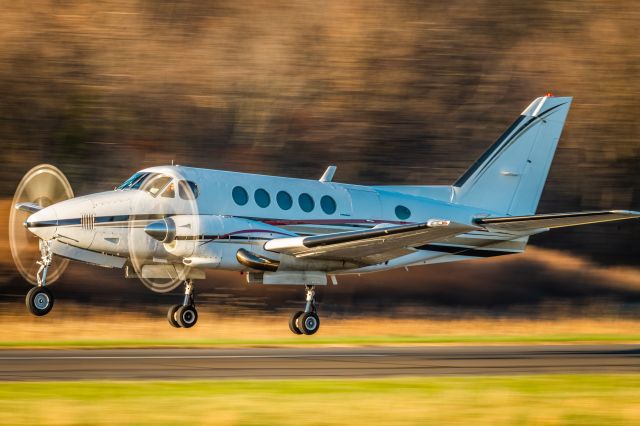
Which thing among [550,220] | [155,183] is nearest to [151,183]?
[155,183]

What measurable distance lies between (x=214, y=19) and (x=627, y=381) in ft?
88.0

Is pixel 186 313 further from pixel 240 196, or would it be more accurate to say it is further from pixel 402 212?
pixel 402 212

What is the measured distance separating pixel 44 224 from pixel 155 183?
228cm

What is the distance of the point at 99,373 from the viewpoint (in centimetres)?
1336

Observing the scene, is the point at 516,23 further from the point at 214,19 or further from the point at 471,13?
the point at 214,19

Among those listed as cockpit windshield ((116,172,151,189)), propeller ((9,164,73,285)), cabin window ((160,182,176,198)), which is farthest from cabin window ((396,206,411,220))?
propeller ((9,164,73,285))

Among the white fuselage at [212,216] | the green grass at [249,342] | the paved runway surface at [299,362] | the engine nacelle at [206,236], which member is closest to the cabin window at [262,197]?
the white fuselage at [212,216]

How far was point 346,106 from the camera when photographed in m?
35.4

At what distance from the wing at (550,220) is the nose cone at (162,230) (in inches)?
280

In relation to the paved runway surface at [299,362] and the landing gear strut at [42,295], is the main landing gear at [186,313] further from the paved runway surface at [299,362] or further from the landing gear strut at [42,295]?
the landing gear strut at [42,295]

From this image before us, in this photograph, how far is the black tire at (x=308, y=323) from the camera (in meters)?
19.9

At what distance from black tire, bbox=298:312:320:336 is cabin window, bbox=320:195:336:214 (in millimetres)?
2252

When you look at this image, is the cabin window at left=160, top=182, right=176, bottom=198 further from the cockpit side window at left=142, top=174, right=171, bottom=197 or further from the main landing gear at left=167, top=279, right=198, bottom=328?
the main landing gear at left=167, top=279, right=198, bottom=328

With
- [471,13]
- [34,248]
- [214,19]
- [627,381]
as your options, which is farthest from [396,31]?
[627,381]
